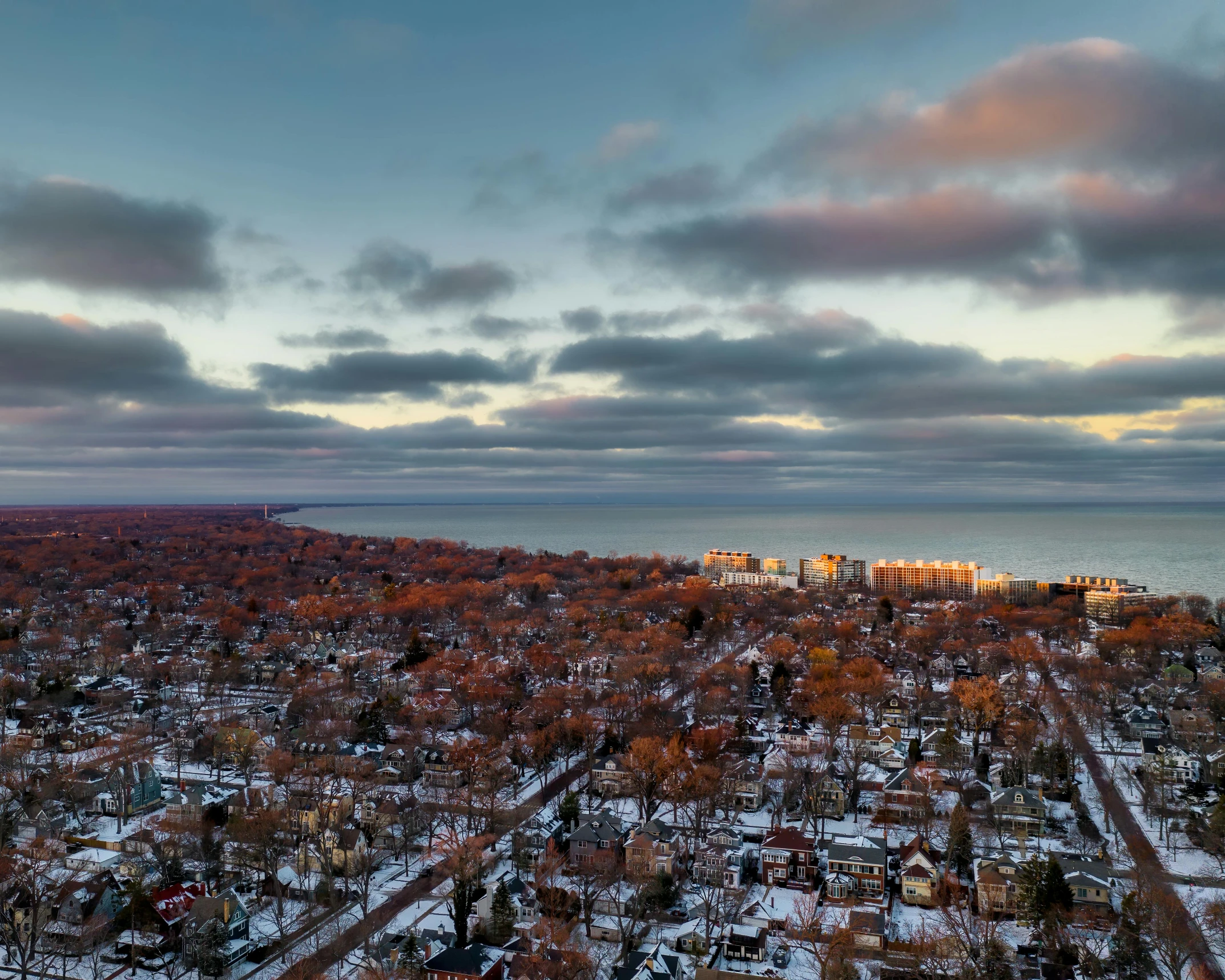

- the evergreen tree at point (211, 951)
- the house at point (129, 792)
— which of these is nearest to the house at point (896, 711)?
the evergreen tree at point (211, 951)

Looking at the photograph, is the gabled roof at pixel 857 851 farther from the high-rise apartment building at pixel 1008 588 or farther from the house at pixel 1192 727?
the high-rise apartment building at pixel 1008 588

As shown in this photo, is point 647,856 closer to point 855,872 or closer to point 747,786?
point 855,872

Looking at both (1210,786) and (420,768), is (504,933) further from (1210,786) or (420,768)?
(1210,786)

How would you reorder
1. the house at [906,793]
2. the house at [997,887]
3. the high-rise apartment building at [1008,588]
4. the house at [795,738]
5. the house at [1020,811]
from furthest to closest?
the high-rise apartment building at [1008,588] < the house at [795,738] < the house at [906,793] < the house at [1020,811] < the house at [997,887]

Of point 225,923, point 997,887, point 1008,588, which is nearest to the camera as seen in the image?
point 225,923

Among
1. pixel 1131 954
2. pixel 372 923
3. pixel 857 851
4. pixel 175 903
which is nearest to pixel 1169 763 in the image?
pixel 857 851

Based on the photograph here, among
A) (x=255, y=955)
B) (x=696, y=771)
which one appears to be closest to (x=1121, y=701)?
(x=696, y=771)
